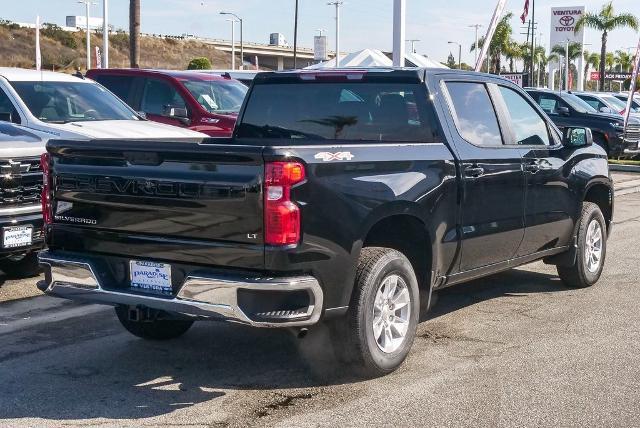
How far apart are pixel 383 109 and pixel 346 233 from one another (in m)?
1.49

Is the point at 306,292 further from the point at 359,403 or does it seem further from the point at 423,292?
the point at 423,292

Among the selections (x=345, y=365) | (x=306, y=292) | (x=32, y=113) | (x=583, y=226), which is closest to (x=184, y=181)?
(x=306, y=292)

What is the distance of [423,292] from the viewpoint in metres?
6.16

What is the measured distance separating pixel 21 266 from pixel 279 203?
468 centimetres

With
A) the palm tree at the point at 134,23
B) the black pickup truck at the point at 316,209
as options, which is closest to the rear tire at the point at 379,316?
the black pickup truck at the point at 316,209

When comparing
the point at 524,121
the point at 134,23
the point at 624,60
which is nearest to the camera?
the point at 524,121

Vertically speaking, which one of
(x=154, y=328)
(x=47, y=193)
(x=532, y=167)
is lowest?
(x=154, y=328)

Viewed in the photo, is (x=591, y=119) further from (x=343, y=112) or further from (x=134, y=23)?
(x=343, y=112)

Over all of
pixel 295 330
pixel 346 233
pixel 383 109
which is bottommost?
pixel 295 330

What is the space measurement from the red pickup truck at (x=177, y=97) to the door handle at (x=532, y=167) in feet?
23.7

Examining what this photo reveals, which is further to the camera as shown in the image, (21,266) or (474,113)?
(21,266)

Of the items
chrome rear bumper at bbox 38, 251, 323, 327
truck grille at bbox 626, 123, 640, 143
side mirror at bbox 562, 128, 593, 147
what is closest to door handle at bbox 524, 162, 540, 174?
side mirror at bbox 562, 128, 593, 147

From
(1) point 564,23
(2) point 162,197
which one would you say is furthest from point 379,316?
(1) point 564,23

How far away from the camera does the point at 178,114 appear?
1320 centimetres
